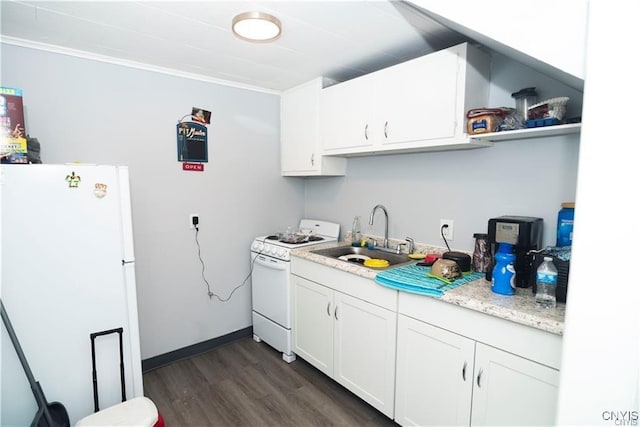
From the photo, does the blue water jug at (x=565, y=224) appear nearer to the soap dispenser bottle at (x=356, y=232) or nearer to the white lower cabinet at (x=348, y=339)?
the white lower cabinet at (x=348, y=339)

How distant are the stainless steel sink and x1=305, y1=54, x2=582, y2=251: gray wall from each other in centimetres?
17

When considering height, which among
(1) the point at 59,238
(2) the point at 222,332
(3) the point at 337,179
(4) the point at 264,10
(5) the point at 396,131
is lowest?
(2) the point at 222,332

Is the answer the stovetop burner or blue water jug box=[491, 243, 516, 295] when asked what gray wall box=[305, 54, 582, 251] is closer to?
the stovetop burner

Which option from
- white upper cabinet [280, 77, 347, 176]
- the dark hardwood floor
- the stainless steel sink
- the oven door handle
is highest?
white upper cabinet [280, 77, 347, 176]

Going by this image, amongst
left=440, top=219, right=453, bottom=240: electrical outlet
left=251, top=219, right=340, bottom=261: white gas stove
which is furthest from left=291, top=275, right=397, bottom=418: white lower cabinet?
left=440, top=219, right=453, bottom=240: electrical outlet

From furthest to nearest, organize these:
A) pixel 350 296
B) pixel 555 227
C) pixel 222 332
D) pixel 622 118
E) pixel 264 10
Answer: pixel 222 332, pixel 350 296, pixel 555 227, pixel 264 10, pixel 622 118

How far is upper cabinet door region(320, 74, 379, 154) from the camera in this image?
2.23 meters

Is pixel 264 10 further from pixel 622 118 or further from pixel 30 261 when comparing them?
pixel 30 261

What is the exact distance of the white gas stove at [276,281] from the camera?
255cm

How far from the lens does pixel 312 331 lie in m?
2.36

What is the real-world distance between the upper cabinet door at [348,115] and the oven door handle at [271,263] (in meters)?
0.96

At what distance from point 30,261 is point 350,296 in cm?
167

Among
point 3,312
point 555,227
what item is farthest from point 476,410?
point 3,312

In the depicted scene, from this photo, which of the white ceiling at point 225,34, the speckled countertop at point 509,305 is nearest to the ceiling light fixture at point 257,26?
the white ceiling at point 225,34
